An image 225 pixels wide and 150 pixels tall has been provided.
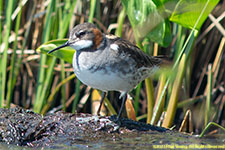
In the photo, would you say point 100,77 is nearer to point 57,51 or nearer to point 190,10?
point 57,51

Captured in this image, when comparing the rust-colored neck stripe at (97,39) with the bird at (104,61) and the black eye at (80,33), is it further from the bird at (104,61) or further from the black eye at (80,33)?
the black eye at (80,33)

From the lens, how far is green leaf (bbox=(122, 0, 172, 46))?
3.76 m

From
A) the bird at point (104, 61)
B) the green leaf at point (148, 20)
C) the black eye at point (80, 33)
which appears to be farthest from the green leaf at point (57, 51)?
the green leaf at point (148, 20)

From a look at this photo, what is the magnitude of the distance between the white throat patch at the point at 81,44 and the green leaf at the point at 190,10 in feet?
3.02

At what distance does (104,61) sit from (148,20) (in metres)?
0.84

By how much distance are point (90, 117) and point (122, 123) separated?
33 cm

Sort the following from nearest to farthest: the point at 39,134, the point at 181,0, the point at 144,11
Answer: the point at 39,134
the point at 181,0
the point at 144,11

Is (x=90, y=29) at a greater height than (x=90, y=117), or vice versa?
(x=90, y=29)

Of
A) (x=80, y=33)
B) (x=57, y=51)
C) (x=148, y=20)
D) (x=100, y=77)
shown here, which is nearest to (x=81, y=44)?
(x=80, y=33)

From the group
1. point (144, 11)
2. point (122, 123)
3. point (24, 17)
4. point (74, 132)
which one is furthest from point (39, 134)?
point (24, 17)

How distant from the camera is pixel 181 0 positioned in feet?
11.4

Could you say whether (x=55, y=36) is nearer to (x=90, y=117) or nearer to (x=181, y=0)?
(x=90, y=117)

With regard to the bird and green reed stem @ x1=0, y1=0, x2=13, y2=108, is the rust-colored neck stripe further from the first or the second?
green reed stem @ x1=0, y1=0, x2=13, y2=108

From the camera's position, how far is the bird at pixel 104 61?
334 centimetres
